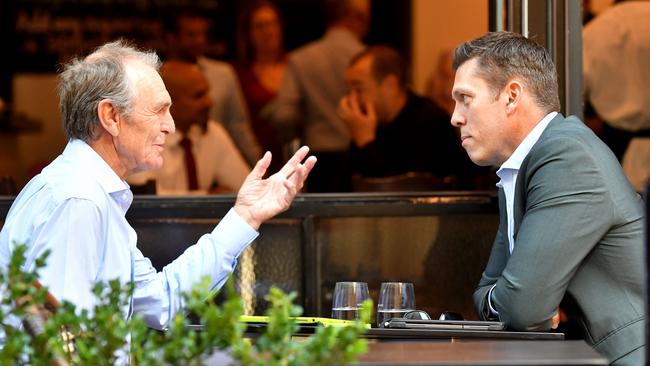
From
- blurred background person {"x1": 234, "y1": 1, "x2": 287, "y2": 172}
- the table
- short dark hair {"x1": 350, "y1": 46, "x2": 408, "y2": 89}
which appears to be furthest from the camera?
blurred background person {"x1": 234, "y1": 1, "x2": 287, "y2": 172}

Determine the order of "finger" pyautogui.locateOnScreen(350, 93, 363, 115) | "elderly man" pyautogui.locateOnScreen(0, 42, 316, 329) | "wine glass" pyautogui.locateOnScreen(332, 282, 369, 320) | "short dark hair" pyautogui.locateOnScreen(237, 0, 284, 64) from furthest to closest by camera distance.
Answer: "short dark hair" pyautogui.locateOnScreen(237, 0, 284, 64) → "finger" pyautogui.locateOnScreen(350, 93, 363, 115) → "wine glass" pyautogui.locateOnScreen(332, 282, 369, 320) → "elderly man" pyautogui.locateOnScreen(0, 42, 316, 329)

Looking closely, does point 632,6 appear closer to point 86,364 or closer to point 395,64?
point 395,64

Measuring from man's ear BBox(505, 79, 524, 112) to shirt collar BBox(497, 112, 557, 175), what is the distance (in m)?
0.09

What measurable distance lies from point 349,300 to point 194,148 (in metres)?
4.11

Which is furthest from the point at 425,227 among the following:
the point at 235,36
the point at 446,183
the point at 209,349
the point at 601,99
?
the point at 235,36

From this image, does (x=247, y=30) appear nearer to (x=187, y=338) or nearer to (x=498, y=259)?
(x=498, y=259)

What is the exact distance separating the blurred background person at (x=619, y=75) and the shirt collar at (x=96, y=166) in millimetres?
3483

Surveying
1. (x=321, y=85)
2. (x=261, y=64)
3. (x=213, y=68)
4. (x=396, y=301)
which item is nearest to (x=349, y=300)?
(x=396, y=301)

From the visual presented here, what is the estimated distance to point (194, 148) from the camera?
7.66 metres

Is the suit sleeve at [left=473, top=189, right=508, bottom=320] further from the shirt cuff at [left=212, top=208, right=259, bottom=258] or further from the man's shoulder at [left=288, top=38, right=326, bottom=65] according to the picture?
the man's shoulder at [left=288, top=38, right=326, bottom=65]

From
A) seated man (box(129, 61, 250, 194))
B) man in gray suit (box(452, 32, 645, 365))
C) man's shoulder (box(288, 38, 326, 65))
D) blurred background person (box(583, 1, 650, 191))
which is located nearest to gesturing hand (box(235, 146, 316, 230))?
man in gray suit (box(452, 32, 645, 365))

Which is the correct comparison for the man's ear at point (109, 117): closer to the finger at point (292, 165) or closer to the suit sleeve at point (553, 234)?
the finger at point (292, 165)

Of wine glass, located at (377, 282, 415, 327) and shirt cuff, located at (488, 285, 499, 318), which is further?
wine glass, located at (377, 282, 415, 327)

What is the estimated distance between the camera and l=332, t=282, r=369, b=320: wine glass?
3.67 metres
